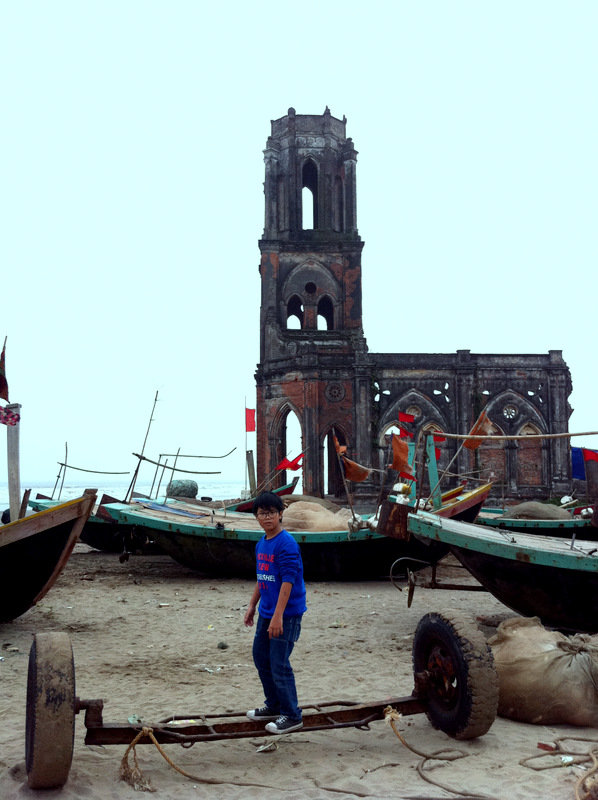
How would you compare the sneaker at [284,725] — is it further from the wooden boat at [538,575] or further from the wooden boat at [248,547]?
the wooden boat at [248,547]

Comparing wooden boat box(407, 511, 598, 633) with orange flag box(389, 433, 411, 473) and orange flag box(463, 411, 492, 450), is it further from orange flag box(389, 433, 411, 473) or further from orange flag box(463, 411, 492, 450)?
orange flag box(463, 411, 492, 450)

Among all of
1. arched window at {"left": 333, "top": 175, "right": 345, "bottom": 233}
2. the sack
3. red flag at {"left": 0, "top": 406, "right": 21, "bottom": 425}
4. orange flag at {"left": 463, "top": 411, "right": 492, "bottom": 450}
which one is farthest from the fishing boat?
arched window at {"left": 333, "top": 175, "right": 345, "bottom": 233}

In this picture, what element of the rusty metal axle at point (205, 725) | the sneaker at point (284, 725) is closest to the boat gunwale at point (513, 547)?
the rusty metal axle at point (205, 725)

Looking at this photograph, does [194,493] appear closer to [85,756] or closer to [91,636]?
[91,636]

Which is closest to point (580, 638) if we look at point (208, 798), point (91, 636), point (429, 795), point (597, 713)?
point (597, 713)

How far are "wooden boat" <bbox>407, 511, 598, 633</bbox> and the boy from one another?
2948mm

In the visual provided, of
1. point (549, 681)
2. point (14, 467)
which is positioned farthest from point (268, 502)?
point (14, 467)

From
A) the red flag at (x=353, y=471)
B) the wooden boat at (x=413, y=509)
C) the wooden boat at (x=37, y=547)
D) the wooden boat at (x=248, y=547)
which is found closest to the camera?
the wooden boat at (x=37, y=547)

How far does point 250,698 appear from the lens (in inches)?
225

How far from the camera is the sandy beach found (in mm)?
4094

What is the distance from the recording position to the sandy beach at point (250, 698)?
161 inches

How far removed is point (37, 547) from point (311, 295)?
26.8m

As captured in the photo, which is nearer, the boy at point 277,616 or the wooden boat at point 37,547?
the boy at point 277,616

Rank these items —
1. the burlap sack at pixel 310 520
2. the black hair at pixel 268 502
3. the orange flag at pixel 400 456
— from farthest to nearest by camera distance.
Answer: the burlap sack at pixel 310 520 < the orange flag at pixel 400 456 < the black hair at pixel 268 502
